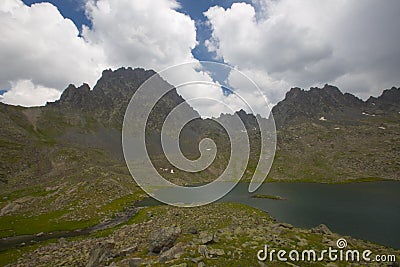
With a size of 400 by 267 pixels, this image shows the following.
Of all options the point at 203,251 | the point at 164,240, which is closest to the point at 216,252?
the point at 203,251

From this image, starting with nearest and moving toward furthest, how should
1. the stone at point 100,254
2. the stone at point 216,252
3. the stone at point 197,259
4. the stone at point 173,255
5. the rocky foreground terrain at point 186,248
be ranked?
the stone at point 197,259, the rocky foreground terrain at point 186,248, the stone at point 173,255, the stone at point 216,252, the stone at point 100,254

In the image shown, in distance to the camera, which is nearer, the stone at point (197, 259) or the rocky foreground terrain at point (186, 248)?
the stone at point (197, 259)

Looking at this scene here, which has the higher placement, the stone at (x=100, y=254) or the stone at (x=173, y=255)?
the stone at (x=173, y=255)

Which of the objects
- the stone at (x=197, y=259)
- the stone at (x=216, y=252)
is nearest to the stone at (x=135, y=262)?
the stone at (x=197, y=259)

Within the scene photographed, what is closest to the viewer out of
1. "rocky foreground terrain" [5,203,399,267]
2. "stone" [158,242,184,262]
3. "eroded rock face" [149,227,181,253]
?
"rocky foreground terrain" [5,203,399,267]

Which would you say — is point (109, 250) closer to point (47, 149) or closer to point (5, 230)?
point (5, 230)

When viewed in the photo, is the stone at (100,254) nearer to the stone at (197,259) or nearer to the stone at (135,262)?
the stone at (135,262)

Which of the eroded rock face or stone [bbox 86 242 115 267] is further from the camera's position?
stone [bbox 86 242 115 267]

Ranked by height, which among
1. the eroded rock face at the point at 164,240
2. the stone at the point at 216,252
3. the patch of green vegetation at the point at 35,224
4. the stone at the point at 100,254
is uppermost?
the stone at the point at 216,252

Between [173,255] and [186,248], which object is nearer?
[173,255]

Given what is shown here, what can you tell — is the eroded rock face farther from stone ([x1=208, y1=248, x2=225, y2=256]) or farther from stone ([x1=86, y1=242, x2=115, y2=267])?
stone ([x1=208, y1=248, x2=225, y2=256])

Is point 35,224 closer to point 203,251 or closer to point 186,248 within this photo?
point 186,248

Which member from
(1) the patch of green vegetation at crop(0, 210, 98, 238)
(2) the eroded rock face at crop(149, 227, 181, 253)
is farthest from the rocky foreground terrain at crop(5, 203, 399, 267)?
(1) the patch of green vegetation at crop(0, 210, 98, 238)

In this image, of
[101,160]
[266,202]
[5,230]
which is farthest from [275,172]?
[5,230]
